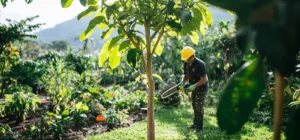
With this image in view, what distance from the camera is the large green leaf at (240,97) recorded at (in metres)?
0.50

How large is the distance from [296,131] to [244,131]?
5.31 metres

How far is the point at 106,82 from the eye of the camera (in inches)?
693

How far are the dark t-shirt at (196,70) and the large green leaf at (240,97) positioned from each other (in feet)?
15.8

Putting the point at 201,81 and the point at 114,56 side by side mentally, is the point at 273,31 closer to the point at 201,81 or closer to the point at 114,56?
the point at 114,56

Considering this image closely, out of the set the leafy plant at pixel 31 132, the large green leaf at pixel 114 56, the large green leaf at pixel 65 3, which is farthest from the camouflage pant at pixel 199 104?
the large green leaf at pixel 65 3

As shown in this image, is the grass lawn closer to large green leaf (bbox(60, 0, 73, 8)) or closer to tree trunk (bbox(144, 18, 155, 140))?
tree trunk (bbox(144, 18, 155, 140))

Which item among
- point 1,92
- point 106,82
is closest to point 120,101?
point 1,92

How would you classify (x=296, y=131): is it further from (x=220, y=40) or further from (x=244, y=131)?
(x=220, y=40)

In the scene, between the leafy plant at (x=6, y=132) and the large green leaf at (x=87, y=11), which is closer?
the large green leaf at (x=87, y=11)

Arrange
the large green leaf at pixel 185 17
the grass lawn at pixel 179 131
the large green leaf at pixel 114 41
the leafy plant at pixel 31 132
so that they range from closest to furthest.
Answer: the large green leaf at pixel 185 17 → the large green leaf at pixel 114 41 → the leafy plant at pixel 31 132 → the grass lawn at pixel 179 131

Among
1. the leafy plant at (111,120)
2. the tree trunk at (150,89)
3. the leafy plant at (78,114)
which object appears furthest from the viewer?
the leafy plant at (111,120)

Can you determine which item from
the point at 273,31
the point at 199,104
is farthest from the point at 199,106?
the point at 273,31

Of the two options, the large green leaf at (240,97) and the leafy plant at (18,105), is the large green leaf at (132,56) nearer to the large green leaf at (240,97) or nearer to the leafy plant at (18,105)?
the large green leaf at (240,97)

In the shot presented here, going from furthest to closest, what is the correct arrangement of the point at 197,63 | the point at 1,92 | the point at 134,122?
the point at 1,92
the point at 134,122
the point at 197,63
